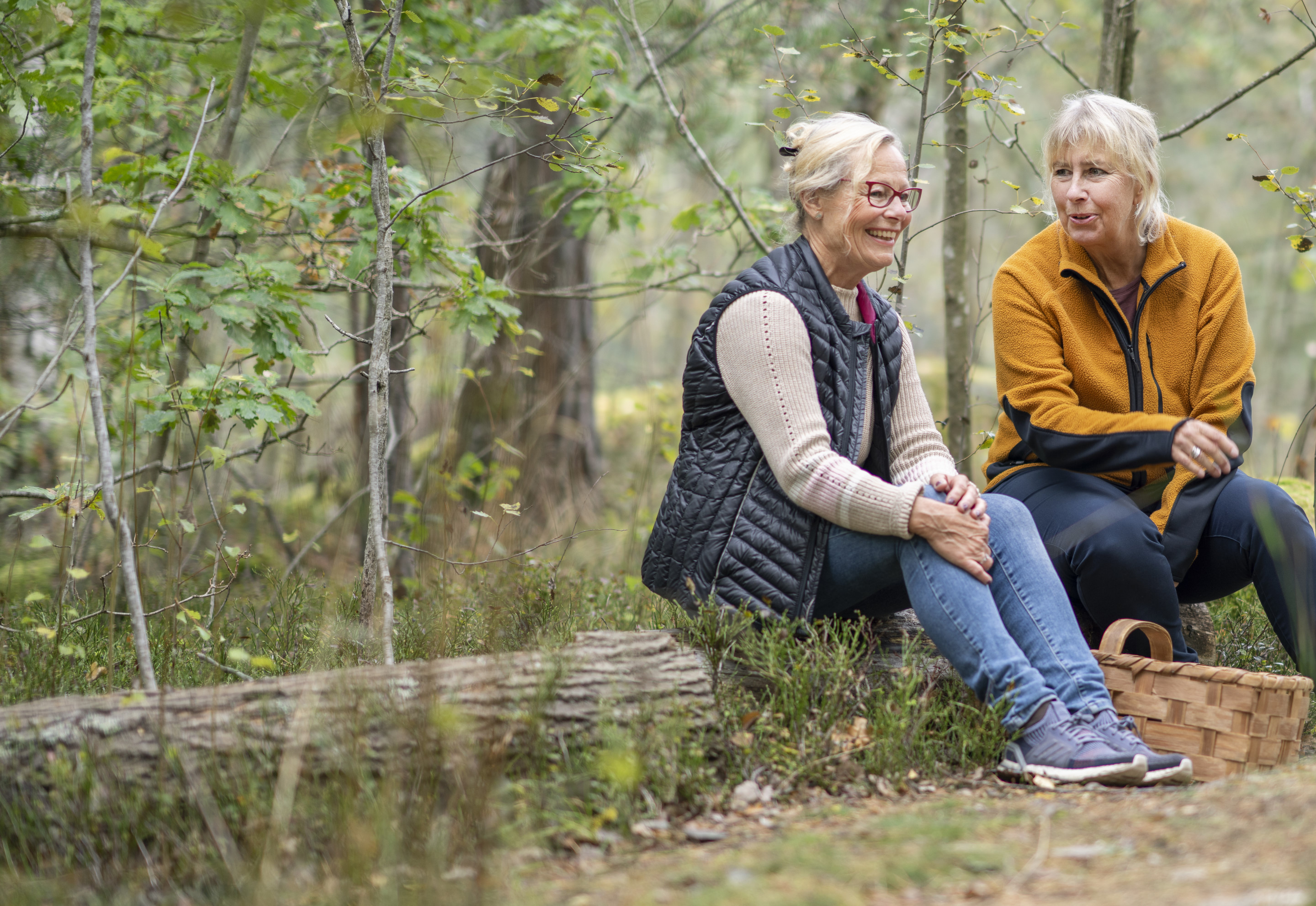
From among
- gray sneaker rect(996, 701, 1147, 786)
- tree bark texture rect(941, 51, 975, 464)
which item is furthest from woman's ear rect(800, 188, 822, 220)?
tree bark texture rect(941, 51, 975, 464)

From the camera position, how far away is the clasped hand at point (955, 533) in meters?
2.42

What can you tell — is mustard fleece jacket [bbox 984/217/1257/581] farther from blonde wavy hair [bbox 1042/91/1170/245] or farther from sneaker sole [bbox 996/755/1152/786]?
sneaker sole [bbox 996/755/1152/786]

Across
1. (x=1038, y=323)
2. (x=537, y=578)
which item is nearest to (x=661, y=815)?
(x=537, y=578)

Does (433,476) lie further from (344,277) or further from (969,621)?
(969,621)

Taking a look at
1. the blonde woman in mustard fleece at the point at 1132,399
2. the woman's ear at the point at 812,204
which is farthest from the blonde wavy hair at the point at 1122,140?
the woman's ear at the point at 812,204

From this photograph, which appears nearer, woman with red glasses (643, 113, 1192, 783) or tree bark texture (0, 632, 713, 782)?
tree bark texture (0, 632, 713, 782)

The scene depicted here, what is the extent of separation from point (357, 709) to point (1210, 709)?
6.44ft

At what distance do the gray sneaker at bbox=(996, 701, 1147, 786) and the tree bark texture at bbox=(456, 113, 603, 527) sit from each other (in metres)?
2.69

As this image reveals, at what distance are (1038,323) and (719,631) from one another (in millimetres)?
1346

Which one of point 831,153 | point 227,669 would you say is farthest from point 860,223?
point 227,669

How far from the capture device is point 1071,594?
2.92m

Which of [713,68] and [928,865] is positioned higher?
[713,68]

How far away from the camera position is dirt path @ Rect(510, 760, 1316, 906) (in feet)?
4.95

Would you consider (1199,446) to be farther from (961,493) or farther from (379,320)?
(379,320)
